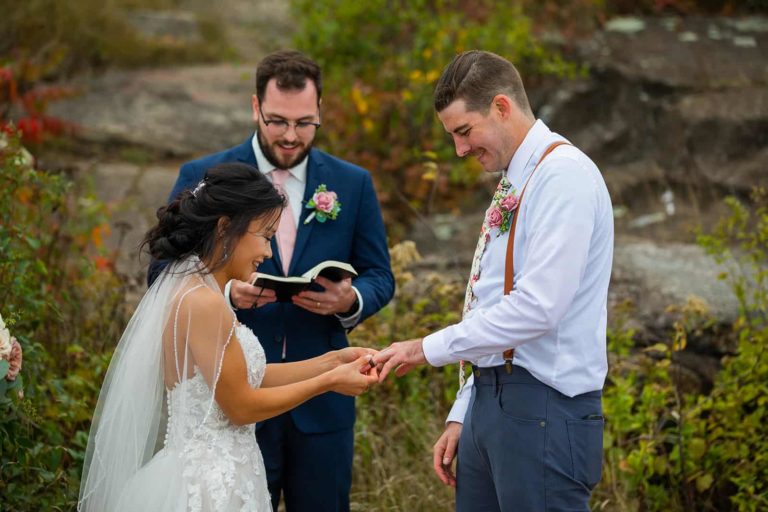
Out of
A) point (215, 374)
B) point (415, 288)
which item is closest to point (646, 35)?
point (415, 288)

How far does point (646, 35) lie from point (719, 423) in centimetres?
493

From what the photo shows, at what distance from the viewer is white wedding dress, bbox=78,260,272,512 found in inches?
125

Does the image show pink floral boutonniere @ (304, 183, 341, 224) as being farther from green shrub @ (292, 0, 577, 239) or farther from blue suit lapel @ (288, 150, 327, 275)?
green shrub @ (292, 0, 577, 239)

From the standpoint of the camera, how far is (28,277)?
Answer: 4.25 meters

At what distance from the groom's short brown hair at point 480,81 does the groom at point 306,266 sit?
87cm

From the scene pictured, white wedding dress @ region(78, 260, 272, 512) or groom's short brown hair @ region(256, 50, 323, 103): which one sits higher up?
groom's short brown hair @ region(256, 50, 323, 103)

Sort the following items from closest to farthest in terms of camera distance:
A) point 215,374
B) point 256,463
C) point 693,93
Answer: point 215,374
point 256,463
point 693,93

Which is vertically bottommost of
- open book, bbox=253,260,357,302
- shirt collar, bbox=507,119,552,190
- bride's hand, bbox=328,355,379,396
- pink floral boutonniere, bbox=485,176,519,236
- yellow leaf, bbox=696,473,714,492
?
yellow leaf, bbox=696,473,714,492

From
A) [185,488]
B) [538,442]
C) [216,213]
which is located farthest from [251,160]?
[538,442]

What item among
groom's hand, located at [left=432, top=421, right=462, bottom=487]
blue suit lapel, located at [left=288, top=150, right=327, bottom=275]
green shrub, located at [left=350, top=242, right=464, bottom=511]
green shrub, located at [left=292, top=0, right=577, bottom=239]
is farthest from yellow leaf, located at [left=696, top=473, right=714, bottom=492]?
green shrub, located at [left=292, top=0, right=577, bottom=239]

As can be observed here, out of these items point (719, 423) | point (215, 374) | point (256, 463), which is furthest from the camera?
point (719, 423)

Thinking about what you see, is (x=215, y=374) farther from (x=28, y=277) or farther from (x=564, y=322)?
(x=28, y=277)

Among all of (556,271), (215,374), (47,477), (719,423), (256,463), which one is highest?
(556,271)

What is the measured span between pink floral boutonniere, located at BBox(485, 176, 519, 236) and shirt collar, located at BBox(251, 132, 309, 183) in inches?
40.5
